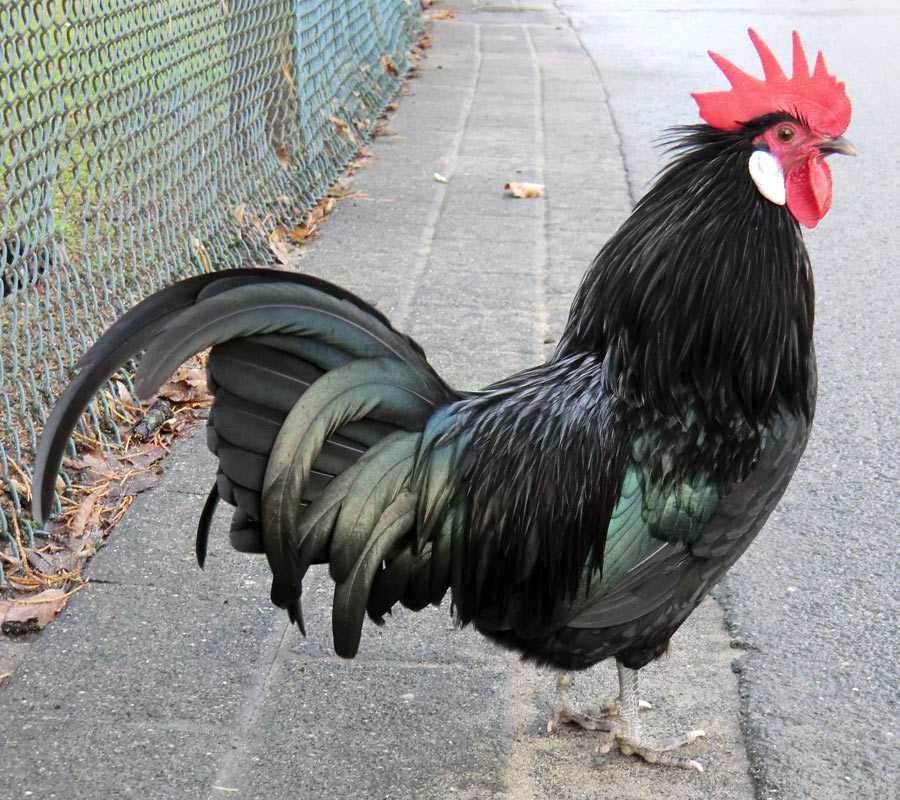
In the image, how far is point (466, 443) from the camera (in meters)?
2.45

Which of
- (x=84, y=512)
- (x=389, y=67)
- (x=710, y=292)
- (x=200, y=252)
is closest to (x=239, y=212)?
(x=200, y=252)

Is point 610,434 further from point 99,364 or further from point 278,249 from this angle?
point 278,249

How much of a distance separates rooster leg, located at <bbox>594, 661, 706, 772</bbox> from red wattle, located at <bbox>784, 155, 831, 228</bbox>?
1.16 meters

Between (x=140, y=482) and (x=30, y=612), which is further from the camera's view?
(x=140, y=482)

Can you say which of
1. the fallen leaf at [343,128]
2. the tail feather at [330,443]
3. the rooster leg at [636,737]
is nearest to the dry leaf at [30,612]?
the tail feather at [330,443]

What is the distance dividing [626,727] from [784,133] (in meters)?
1.48

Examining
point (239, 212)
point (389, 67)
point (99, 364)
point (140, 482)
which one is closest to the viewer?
point (99, 364)

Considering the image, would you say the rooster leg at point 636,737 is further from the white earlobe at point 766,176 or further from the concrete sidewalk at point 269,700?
the white earlobe at point 766,176

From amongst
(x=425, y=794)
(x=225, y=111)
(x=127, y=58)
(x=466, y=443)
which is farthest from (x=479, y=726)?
(x=225, y=111)

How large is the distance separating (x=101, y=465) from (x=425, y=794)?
6.04ft

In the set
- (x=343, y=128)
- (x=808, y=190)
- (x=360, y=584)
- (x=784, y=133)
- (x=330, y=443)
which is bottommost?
(x=343, y=128)

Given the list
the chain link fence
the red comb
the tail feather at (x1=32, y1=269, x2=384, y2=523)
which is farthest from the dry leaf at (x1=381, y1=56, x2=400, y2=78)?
the tail feather at (x1=32, y1=269, x2=384, y2=523)

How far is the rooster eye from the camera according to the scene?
238 cm

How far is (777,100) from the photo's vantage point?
2.41 metres
